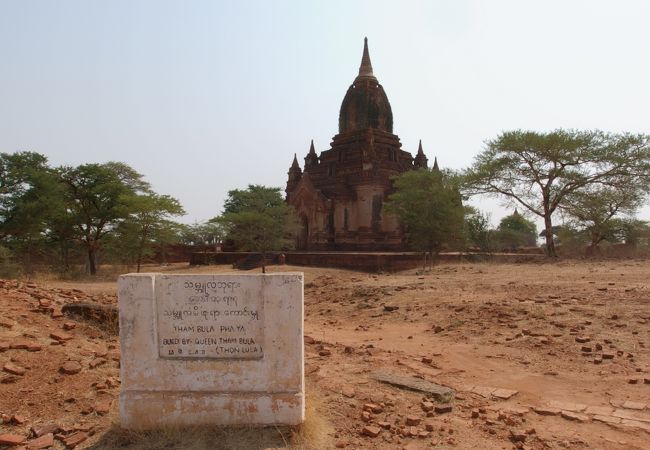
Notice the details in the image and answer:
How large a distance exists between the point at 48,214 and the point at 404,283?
14849 mm

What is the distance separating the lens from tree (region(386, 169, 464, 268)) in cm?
1992

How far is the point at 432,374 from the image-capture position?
5.56 metres

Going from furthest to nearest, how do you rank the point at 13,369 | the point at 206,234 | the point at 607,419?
1. the point at 206,234
2. the point at 13,369
3. the point at 607,419

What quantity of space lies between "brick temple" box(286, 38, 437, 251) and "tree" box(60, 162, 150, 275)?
10956 millimetres

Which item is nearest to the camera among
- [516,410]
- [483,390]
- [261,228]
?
[516,410]

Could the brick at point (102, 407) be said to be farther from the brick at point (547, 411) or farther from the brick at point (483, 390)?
the brick at point (547, 411)

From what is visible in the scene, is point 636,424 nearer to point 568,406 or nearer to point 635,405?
point 635,405

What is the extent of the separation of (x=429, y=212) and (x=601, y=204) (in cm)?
818

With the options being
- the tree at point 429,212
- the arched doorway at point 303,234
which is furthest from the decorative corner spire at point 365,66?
the tree at point 429,212

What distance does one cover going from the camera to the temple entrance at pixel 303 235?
28798 millimetres

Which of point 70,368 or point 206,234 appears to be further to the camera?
point 206,234

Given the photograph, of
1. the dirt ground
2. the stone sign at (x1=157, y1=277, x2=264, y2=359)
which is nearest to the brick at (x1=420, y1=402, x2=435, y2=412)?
the dirt ground

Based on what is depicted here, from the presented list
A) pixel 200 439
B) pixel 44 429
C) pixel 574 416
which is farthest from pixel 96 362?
pixel 574 416

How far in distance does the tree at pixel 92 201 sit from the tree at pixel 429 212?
40.0ft
